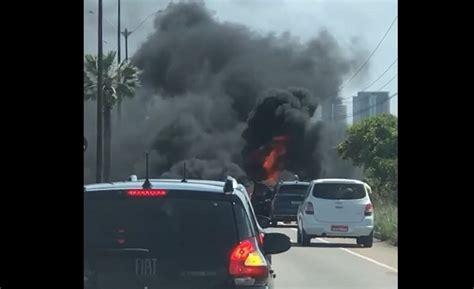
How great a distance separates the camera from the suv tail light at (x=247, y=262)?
6.74 meters

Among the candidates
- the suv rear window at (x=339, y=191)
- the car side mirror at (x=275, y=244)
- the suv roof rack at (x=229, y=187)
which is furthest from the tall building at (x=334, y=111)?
the suv roof rack at (x=229, y=187)

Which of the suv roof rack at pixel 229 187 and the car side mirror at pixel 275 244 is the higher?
the suv roof rack at pixel 229 187

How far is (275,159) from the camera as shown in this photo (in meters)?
70.0

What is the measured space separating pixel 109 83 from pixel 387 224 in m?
21.6

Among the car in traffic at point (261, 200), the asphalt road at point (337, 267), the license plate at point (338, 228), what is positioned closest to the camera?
the asphalt road at point (337, 267)

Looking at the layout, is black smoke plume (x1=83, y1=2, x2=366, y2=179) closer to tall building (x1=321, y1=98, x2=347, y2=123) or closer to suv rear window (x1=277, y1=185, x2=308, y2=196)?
tall building (x1=321, y1=98, x2=347, y2=123)

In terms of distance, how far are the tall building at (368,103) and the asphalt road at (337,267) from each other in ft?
139

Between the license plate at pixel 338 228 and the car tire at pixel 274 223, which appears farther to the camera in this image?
the car tire at pixel 274 223

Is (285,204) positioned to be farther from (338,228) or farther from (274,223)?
(338,228)

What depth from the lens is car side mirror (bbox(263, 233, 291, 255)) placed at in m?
8.18

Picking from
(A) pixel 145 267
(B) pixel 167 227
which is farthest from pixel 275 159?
(A) pixel 145 267

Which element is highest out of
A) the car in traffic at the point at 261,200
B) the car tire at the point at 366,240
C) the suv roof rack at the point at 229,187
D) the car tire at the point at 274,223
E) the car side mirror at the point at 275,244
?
the suv roof rack at the point at 229,187

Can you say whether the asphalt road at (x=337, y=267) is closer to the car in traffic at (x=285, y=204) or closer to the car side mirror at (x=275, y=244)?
the car side mirror at (x=275, y=244)
